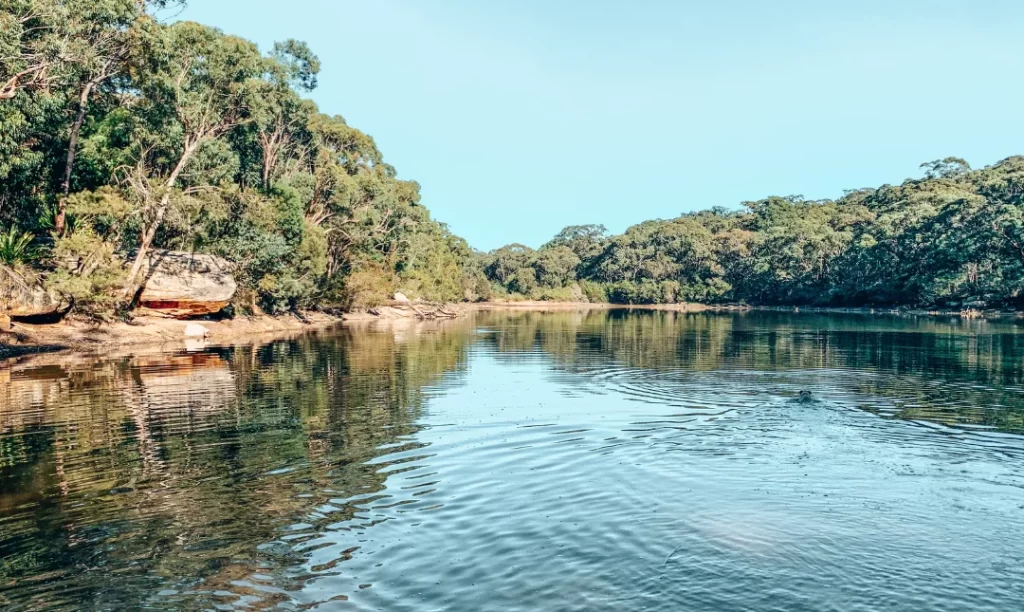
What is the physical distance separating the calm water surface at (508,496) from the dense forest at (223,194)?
17.7 m

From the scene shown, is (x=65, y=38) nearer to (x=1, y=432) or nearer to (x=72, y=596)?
(x=1, y=432)

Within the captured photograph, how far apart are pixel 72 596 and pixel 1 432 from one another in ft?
39.3

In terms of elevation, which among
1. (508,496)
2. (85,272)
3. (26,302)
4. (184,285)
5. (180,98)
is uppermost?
(180,98)

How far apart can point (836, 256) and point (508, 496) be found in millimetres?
132600

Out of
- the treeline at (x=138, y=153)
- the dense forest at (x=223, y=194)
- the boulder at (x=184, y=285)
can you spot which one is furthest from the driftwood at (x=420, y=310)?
the boulder at (x=184, y=285)

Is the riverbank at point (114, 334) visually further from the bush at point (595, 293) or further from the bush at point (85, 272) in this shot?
the bush at point (595, 293)

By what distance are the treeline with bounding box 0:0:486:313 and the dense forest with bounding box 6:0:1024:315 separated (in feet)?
0.46

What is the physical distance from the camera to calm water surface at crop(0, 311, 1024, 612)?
8.82m

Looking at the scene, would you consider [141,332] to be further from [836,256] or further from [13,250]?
[836,256]

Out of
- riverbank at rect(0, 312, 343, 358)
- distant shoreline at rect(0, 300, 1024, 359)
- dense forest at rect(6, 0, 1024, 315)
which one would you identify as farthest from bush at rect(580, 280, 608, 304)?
riverbank at rect(0, 312, 343, 358)

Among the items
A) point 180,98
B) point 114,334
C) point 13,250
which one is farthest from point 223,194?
point 13,250

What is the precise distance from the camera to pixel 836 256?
131500mm

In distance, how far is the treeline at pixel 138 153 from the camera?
37.8m

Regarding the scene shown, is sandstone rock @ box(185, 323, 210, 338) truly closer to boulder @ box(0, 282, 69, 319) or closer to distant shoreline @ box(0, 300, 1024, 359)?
distant shoreline @ box(0, 300, 1024, 359)
